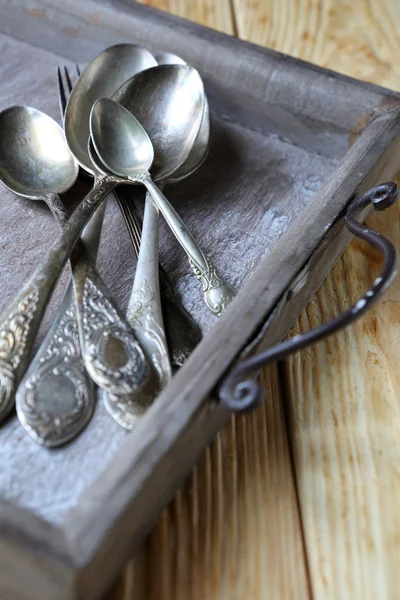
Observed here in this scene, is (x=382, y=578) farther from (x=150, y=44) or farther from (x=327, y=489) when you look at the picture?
(x=150, y=44)

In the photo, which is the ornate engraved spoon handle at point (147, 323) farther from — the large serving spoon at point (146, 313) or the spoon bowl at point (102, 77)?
the spoon bowl at point (102, 77)

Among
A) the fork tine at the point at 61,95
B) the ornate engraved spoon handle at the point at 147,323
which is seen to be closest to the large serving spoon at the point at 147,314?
the ornate engraved spoon handle at the point at 147,323

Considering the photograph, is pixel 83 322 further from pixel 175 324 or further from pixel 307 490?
pixel 307 490

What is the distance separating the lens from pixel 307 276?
21.5 inches

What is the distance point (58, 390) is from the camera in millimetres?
493

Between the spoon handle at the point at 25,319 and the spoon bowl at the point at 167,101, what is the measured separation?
17 cm

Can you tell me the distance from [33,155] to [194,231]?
164 millimetres

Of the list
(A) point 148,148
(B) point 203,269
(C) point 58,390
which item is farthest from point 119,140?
(C) point 58,390

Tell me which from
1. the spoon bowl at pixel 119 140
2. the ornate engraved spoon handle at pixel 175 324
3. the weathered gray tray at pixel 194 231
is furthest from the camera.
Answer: the spoon bowl at pixel 119 140

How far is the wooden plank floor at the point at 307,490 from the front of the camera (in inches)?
18.8

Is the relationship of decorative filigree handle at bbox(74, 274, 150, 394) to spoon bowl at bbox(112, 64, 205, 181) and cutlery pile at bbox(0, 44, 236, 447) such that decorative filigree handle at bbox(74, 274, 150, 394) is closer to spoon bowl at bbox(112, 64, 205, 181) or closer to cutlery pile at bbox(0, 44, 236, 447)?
cutlery pile at bbox(0, 44, 236, 447)

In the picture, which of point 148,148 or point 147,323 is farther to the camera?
point 148,148

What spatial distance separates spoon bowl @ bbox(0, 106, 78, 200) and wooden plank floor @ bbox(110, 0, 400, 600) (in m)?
0.25

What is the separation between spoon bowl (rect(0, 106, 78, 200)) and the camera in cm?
65
